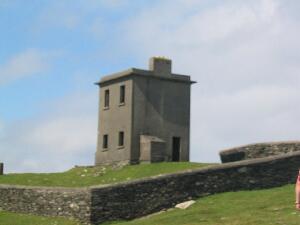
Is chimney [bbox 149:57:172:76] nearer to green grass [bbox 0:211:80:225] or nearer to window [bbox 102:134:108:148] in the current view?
window [bbox 102:134:108:148]

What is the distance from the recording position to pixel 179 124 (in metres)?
45.7

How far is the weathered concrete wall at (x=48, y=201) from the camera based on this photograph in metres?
28.2

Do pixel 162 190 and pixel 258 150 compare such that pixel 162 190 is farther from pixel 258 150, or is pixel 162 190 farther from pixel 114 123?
pixel 114 123

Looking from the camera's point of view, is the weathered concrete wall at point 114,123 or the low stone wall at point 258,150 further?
the weathered concrete wall at point 114,123

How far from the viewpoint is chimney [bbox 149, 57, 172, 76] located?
4534 cm

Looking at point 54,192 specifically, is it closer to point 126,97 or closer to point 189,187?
point 189,187

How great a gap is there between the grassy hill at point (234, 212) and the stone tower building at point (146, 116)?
14.6 metres

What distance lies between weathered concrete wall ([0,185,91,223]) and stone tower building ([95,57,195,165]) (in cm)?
1141

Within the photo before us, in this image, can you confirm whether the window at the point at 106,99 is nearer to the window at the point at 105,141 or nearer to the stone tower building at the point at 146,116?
the stone tower building at the point at 146,116

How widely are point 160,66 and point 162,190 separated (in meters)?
18.0

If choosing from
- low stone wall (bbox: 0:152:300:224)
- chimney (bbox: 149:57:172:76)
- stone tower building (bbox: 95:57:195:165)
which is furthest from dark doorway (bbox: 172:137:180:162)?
low stone wall (bbox: 0:152:300:224)

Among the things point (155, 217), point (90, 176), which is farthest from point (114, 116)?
point (155, 217)

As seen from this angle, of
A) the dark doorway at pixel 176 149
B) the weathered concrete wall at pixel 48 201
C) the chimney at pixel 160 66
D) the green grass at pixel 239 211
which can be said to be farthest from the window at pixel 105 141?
the green grass at pixel 239 211

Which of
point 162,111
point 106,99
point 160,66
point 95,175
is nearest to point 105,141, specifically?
point 106,99
